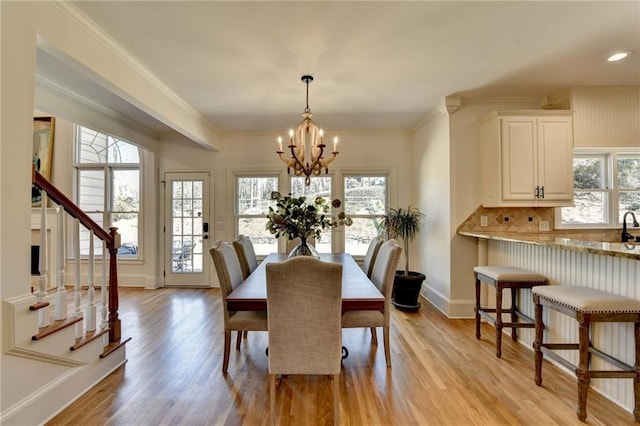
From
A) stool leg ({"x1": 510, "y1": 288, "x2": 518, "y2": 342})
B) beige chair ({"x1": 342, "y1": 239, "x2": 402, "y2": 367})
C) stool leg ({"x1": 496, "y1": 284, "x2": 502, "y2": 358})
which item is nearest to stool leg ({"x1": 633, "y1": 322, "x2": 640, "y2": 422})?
stool leg ({"x1": 496, "y1": 284, "x2": 502, "y2": 358})

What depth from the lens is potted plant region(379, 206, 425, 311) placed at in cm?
373

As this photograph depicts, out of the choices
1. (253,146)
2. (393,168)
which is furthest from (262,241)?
(393,168)

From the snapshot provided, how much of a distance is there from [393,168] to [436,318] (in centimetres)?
239

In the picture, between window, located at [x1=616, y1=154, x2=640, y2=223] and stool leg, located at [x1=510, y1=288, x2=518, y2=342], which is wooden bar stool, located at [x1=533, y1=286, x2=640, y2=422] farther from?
window, located at [x1=616, y1=154, x2=640, y2=223]

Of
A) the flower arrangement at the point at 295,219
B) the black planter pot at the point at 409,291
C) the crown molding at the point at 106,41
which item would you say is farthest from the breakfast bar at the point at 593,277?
the crown molding at the point at 106,41

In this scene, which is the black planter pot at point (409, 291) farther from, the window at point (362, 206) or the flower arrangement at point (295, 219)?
the flower arrangement at point (295, 219)

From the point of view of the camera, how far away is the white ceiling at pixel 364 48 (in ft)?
6.39

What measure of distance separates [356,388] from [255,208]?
3.43 meters

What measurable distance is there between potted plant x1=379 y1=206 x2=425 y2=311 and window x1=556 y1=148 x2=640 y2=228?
5.42 feet

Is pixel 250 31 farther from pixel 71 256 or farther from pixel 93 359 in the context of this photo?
pixel 71 256

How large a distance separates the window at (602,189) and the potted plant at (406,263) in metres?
1.65

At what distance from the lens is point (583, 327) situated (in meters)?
1.76

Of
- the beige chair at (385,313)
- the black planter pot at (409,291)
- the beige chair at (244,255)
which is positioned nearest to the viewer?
the beige chair at (385,313)

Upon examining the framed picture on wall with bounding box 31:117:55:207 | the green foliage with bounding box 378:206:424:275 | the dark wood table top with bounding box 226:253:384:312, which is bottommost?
the dark wood table top with bounding box 226:253:384:312
